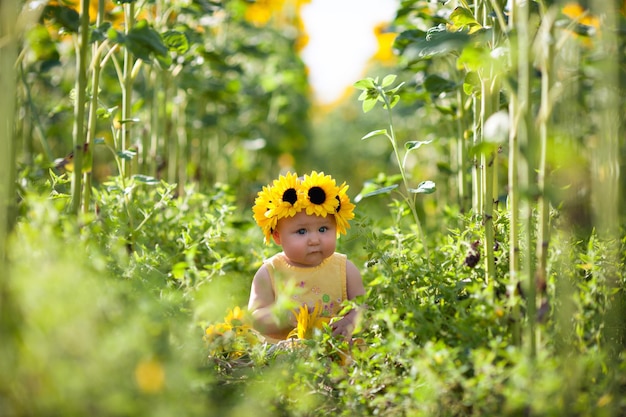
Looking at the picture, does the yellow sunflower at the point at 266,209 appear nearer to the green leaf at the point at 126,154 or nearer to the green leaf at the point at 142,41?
the green leaf at the point at 126,154

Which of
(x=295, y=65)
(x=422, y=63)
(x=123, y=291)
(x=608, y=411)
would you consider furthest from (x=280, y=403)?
(x=295, y=65)

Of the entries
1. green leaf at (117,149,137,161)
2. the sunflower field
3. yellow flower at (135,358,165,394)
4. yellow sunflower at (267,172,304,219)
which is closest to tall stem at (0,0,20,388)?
the sunflower field

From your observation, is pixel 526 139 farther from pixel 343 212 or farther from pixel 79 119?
pixel 79 119

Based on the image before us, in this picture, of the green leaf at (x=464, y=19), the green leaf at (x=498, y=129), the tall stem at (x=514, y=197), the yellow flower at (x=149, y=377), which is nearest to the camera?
the yellow flower at (x=149, y=377)

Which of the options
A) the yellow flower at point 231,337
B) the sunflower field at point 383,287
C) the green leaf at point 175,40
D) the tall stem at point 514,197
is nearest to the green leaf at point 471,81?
the sunflower field at point 383,287

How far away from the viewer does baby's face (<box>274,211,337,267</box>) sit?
1980mm

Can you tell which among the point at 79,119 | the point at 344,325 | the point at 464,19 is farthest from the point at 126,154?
the point at 464,19

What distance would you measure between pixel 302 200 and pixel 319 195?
0.17 ft

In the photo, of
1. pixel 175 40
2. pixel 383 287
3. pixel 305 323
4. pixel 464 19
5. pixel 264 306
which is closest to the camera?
pixel 383 287

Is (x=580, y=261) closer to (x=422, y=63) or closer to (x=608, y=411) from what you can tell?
(x=608, y=411)

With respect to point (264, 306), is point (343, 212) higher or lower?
higher

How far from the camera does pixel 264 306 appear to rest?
1.96m

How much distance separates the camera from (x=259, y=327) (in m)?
1.92

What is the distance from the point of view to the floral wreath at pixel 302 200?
196 centimetres
